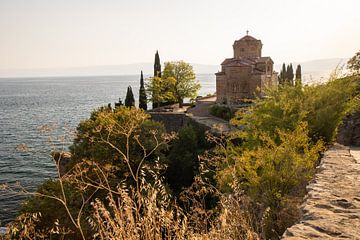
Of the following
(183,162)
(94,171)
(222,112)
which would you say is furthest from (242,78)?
(94,171)

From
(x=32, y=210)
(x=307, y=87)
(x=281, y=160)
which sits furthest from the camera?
(x=307, y=87)

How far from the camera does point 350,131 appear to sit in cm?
1530

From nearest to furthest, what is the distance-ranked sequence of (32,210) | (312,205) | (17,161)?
(312,205) → (32,210) → (17,161)

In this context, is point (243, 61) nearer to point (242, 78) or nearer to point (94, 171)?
point (242, 78)

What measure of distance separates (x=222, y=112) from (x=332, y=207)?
3307 cm

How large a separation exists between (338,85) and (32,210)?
14877 millimetres

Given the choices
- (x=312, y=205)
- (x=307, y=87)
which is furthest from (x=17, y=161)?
(x=312, y=205)

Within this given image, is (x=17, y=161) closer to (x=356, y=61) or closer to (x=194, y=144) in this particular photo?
(x=194, y=144)

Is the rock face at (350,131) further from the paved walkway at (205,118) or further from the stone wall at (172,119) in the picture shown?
the stone wall at (172,119)

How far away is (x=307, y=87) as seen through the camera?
1666cm

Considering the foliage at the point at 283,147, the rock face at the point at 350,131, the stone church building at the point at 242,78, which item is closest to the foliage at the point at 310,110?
the foliage at the point at 283,147

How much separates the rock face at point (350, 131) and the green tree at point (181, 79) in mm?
38129

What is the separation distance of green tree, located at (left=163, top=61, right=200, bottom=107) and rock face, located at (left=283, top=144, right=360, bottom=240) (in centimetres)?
4522

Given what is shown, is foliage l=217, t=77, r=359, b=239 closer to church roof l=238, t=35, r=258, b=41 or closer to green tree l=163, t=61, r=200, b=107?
church roof l=238, t=35, r=258, b=41
